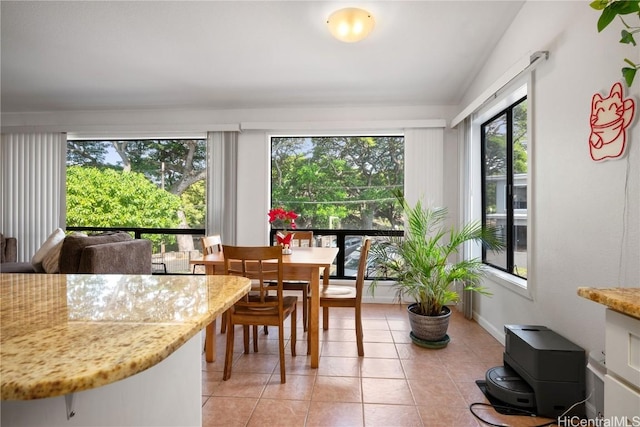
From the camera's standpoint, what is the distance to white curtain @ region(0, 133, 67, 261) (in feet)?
14.2

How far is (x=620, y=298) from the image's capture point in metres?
0.90

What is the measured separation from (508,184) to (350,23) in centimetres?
191

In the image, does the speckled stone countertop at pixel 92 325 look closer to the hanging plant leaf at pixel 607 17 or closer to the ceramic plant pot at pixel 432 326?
the hanging plant leaf at pixel 607 17

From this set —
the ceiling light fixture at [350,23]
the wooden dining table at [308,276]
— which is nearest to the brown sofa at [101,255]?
the wooden dining table at [308,276]

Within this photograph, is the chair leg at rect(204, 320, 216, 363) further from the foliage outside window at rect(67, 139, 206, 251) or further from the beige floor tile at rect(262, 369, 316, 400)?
the foliage outside window at rect(67, 139, 206, 251)

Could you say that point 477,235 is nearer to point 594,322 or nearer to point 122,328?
point 594,322

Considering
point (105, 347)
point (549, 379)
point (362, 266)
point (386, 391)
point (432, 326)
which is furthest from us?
point (432, 326)

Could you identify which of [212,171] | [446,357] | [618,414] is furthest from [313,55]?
[618,414]

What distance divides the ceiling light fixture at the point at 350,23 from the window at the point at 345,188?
1820mm

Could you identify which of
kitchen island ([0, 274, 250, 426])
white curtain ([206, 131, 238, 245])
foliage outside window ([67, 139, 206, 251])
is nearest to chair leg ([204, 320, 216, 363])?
kitchen island ([0, 274, 250, 426])

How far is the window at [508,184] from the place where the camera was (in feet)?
8.86

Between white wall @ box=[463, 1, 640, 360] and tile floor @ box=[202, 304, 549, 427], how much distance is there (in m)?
0.62

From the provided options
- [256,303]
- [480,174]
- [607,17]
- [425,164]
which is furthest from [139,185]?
[607,17]

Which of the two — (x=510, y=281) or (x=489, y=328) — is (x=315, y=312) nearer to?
(x=510, y=281)
